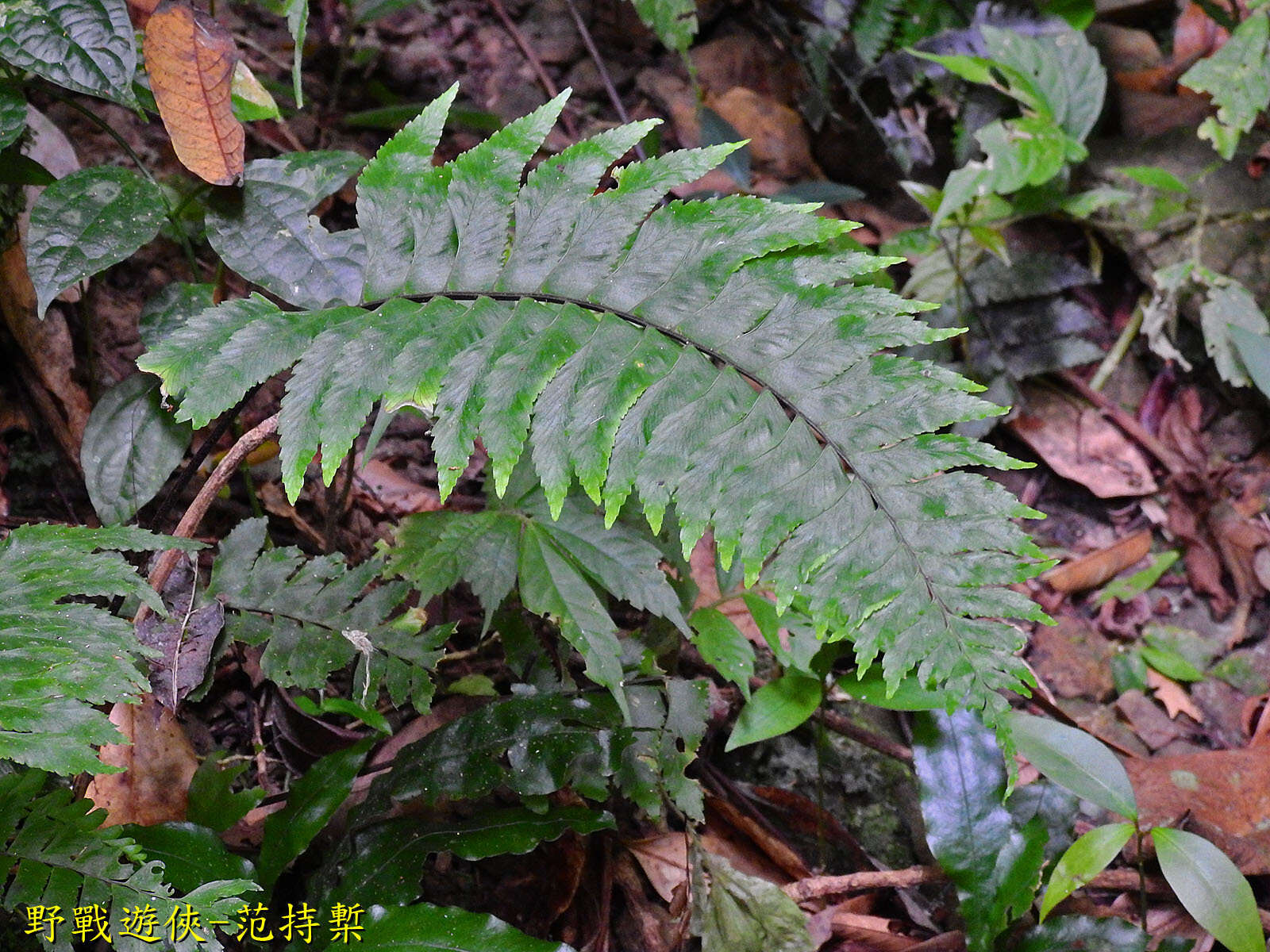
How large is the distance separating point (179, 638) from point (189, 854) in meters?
0.39

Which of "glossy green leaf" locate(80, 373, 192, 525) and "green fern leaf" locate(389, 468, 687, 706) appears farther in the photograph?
"glossy green leaf" locate(80, 373, 192, 525)

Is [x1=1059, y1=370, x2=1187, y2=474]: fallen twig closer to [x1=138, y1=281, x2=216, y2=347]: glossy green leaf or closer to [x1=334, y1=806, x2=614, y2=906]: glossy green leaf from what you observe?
[x1=334, y1=806, x2=614, y2=906]: glossy green leaf

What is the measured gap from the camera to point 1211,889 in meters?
2.08

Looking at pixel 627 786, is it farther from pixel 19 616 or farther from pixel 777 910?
pixel 19 616

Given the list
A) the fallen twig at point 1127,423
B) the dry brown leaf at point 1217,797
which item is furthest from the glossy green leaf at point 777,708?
the fallen twig at point 1127,423

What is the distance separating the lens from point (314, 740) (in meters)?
2.21

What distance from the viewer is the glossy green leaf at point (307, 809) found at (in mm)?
1853

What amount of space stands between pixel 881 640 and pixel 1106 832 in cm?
112

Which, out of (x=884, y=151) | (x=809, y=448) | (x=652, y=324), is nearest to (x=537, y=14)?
(x=884, y=151)

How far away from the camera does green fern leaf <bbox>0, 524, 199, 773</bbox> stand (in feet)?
4.16

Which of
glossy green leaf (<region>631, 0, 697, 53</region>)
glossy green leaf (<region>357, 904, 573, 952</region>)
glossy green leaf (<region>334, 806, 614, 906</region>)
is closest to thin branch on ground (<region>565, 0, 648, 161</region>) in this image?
glossy green leaf (<region>631, 0, 697, 53</region>)

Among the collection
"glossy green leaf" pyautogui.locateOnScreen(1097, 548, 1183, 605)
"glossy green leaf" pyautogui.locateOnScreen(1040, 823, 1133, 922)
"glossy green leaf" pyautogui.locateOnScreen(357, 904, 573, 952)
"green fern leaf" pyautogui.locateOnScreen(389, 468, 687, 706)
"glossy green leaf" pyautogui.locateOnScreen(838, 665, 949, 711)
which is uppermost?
"green fern leaf" pyautogui.locateOnScreen(389, 468, 687, 706)

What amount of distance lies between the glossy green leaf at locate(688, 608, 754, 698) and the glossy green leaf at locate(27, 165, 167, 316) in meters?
1.44

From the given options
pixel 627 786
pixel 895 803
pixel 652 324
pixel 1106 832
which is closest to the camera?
pixel 652 324
